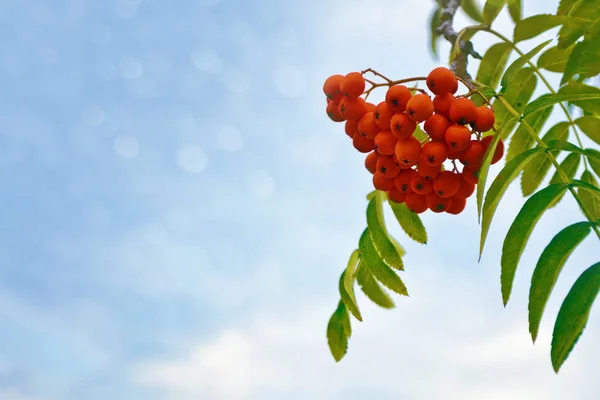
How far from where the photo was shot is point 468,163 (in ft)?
6.09

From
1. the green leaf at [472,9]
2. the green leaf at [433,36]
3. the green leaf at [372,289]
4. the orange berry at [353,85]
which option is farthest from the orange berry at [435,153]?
the green leaf at [433,36]

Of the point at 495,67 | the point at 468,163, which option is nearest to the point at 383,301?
the point at 468,163

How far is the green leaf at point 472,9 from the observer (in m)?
3.05

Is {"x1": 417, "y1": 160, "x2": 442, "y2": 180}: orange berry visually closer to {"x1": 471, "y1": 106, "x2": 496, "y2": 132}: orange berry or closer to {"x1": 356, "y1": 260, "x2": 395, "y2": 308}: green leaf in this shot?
{"x1": 471, "y1": 106, "x2": 496, "y2": 132}: orange berry

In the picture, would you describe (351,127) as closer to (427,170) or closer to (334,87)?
(334,87)

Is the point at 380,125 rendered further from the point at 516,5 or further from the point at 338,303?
the point at 516,5

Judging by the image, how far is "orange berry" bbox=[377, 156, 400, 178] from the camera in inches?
76.8

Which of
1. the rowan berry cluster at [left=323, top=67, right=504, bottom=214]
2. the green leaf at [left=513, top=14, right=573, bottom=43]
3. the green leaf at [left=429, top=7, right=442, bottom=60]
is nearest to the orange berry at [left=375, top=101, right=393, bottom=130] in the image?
the rowan berry cluster at [left=323, top=67, right=504, bottom=214]

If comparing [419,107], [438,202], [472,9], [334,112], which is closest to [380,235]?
[438,202]

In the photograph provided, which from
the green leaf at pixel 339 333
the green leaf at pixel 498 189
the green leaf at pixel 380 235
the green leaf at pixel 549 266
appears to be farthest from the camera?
the green leaf at pixel 339 333

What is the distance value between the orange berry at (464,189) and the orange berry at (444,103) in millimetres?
256

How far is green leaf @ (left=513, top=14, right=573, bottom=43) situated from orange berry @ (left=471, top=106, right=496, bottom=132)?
1.46 ft

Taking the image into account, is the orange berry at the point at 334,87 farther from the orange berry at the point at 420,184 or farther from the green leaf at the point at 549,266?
the green leaf at the point at 549,266

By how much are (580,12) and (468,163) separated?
0.70 meters
